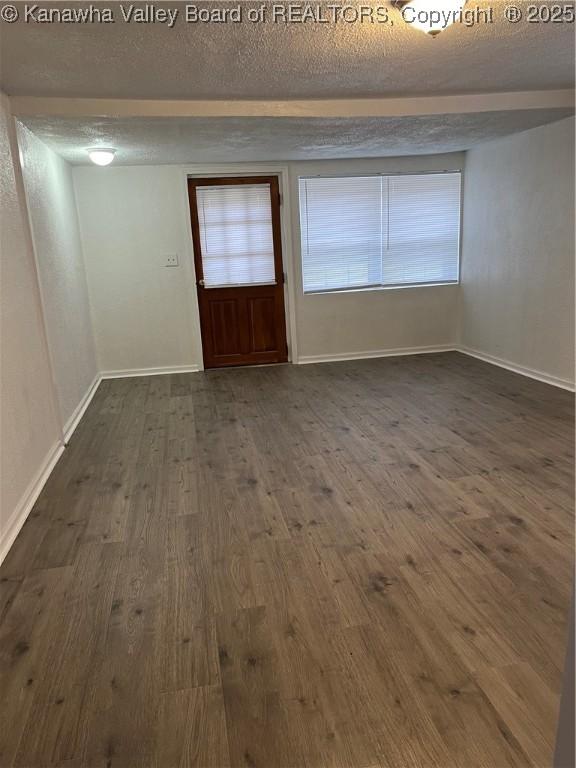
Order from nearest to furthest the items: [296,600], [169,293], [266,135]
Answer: [296,600]
[266,135]
[169,293]

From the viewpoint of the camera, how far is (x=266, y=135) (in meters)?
4.18

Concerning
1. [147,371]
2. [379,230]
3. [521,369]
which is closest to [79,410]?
[147,371]

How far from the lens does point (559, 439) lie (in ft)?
11.8

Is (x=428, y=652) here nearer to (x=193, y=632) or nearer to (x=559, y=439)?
(x=193, y=632)

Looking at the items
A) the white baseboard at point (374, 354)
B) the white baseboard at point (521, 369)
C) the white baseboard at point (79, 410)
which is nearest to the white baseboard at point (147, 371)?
the white baseboard at point (79, 410)

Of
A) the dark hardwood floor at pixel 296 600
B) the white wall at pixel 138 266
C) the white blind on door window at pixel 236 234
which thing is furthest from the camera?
the white blind on door window at pixel 236 234

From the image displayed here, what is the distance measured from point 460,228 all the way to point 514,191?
3.54ft

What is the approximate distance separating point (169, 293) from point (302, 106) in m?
2.86

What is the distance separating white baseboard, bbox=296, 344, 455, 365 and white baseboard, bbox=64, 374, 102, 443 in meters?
2.31

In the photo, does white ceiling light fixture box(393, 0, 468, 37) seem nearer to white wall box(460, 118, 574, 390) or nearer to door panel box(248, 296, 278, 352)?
white wall box(460, 118, 574, 390)

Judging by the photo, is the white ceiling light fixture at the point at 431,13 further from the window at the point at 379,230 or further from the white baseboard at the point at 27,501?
the window at the point at 379,230

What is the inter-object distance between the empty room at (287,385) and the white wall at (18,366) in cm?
3

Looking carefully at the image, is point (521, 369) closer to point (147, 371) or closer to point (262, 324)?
point (262, 324)

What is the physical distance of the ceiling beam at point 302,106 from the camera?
3.29 m
